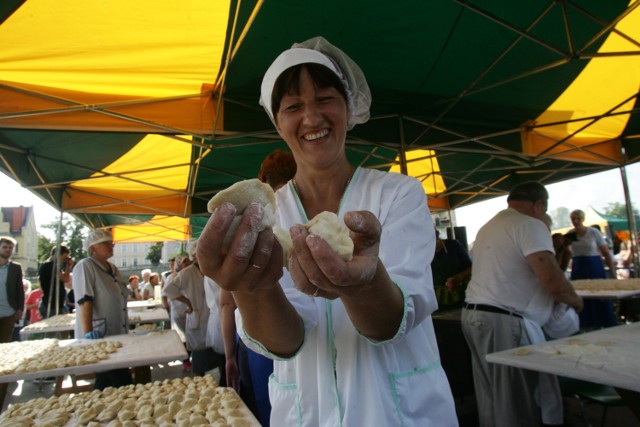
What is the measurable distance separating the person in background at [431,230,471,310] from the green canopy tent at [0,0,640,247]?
118 centimetres

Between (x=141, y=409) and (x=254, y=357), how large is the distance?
0.75 meters

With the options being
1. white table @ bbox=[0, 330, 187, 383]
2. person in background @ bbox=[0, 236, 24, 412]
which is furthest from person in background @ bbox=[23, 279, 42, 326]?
white table @ bbox=[0, 330, 187, 383]

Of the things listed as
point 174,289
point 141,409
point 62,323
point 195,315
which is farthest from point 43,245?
point 141,409

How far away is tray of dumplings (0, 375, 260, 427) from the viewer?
64.9 inches

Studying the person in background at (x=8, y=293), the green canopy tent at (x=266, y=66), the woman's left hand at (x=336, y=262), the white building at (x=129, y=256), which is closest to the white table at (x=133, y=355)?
the green canopy tent at (x=266, y=66)

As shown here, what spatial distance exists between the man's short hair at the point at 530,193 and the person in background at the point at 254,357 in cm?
184

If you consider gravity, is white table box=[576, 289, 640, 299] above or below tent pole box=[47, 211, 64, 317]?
below

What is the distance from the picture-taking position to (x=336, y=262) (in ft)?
2.26

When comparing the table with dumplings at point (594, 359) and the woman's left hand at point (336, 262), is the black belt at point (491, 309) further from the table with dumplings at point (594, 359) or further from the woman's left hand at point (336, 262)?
the woman's left hand at point (336, 262)

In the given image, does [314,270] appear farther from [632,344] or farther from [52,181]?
[52,181]

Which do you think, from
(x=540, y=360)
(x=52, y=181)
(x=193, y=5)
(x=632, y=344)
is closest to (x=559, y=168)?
(x=632, y=344)

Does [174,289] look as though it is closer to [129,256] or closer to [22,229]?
[22,229]

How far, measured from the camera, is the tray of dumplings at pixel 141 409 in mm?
1648

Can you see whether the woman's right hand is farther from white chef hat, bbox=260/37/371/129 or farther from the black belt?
the black belt
